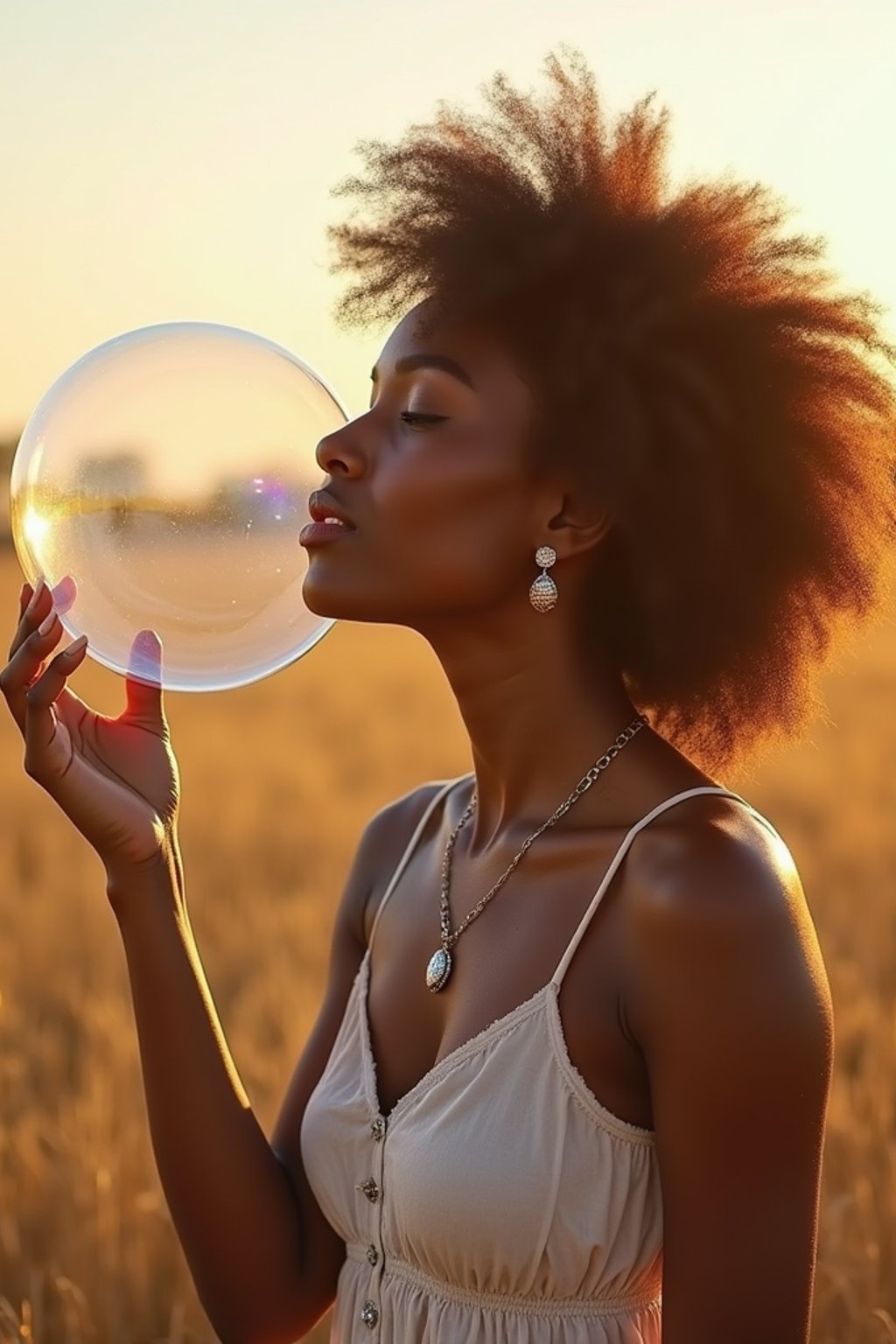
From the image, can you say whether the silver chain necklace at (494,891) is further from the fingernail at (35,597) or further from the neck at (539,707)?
the fingernail at (35,597)

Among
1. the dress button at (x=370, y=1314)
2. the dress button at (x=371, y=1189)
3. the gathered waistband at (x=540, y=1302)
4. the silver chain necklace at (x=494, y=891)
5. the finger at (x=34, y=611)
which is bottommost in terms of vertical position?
the gathered waistband at (x=540, y=1302)

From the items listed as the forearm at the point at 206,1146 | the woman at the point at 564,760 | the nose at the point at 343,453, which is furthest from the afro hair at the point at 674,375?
the forearm at the point at 206,1146

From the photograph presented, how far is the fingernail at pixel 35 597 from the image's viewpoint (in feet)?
10.1

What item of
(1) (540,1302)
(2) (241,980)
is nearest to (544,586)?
(1) (540,1302)

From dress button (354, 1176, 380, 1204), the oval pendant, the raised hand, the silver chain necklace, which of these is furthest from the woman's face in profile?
dress button (354, 1176, 380, 1204)

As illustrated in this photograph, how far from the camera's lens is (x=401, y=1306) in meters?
3.04

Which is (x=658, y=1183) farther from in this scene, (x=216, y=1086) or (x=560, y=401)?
(x=560, y=401)

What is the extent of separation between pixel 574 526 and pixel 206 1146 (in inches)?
46.4

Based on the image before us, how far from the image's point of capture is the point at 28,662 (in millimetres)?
3047

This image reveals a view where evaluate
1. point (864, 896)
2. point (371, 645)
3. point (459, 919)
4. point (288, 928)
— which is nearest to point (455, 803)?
point (459, 919)

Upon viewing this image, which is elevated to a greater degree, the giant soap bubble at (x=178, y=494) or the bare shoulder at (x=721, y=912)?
the giant soap bubble at (x=178, y=494)

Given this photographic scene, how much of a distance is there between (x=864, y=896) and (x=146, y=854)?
22.2 ft

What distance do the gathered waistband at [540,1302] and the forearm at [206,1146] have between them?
41 centimetres

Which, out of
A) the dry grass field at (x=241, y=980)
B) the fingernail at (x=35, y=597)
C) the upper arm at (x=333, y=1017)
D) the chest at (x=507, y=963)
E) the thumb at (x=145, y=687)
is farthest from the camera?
the dry grass field at (x=241, y=980)
